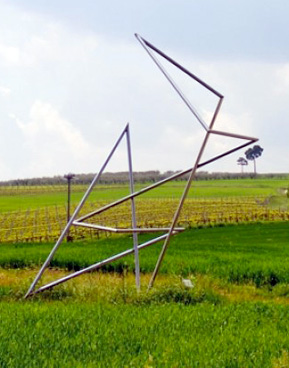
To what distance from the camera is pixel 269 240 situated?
114 feet

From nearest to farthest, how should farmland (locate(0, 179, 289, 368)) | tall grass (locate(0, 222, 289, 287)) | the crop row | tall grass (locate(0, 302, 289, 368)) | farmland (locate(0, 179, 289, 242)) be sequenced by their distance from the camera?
1. tall grass (locate(0, 302, 289, 368))
2. farmland (locate(0, 179, 289, 368))
3. tall grass (locate(0, 222, 289, 287))
4. the crop row
5. farmland (locate(0, 179, 289, 242))

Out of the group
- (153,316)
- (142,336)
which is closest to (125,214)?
(153,316)

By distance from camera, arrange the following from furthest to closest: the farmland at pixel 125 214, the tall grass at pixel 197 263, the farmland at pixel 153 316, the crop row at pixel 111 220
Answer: the farmland at pixel 125 214
the crop row at pixel 111 220
the tall grass at pixel 197 263
the farmland at pixel 153 316

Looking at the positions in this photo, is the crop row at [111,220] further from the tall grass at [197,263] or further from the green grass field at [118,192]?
the tall grass at [197,263]

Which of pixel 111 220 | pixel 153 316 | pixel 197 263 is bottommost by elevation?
pixel 111 220

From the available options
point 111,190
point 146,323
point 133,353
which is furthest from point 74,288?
point 111,190

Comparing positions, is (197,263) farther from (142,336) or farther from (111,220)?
(111,220)

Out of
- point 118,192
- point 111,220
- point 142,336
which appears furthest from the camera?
point 118,192

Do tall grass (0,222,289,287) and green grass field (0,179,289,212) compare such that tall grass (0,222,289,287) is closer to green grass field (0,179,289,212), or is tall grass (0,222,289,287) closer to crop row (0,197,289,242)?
crop row (0,197,289,242)

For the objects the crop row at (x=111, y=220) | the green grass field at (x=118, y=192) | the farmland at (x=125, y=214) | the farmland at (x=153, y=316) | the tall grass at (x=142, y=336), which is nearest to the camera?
the tall grass at (x=142, y=336)

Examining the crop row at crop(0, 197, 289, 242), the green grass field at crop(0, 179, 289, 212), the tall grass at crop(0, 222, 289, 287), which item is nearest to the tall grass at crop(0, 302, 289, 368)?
the tall grass at crop(0, 222, 289, 287)

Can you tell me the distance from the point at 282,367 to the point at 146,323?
3.40m

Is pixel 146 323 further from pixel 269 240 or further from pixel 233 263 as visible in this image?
pixel 269 240

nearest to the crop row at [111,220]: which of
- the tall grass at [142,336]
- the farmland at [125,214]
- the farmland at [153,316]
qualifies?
the farmland at [125,214]
